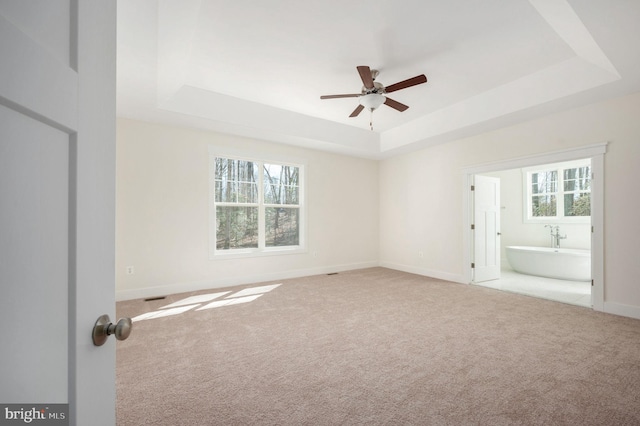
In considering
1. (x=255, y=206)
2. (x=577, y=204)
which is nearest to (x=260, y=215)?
(x=255, y=206)

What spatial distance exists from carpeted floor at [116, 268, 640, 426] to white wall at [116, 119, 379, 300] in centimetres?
65

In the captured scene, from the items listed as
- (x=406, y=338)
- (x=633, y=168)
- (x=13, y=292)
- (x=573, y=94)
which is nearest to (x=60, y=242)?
(x=13, y=292)

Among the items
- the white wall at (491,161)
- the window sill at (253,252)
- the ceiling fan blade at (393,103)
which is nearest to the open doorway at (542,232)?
the white wall at (491,161)

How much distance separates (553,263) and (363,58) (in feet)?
17.4

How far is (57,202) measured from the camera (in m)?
0.55

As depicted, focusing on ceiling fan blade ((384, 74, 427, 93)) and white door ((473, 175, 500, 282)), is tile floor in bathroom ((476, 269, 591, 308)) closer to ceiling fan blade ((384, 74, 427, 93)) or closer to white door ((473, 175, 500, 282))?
white door ((473, 175, 500, 282))

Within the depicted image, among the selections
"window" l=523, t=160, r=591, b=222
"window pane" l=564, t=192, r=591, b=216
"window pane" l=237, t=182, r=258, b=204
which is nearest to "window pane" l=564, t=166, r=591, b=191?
"window" l=523, t=160, r=591, b=222

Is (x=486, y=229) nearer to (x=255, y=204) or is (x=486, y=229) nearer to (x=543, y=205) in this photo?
(x=543, y=205)

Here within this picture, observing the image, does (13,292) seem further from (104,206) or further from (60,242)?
(104,206)

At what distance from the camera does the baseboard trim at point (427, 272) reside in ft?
16.8

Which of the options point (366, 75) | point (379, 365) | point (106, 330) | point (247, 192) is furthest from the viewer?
point (247, 192)

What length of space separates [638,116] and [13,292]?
5219 mm

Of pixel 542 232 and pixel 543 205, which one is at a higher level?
pixel 543 205

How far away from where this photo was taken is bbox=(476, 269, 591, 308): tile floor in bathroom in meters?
4.14
